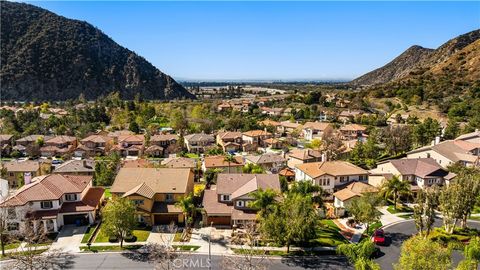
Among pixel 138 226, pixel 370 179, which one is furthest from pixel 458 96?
pixel 138 226

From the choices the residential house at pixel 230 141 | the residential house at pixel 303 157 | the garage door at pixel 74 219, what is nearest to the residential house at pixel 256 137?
the residential house at pixel 230 141

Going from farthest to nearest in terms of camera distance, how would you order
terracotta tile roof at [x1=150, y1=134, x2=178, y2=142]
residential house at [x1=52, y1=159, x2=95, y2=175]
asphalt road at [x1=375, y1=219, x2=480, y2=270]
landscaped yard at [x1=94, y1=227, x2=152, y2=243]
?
terracotta tile roof at [x1=150, y1=134, x2=178, y2=142]
residential house at [x1=52, y1=159, x2=95, y2=175]
landscaped yard at [x1=94, y1=227, x2=152, y2=243]
asphalt road at [x1=375, y1=219, x2=480, y2=270]

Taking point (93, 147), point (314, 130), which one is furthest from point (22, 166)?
point (314, 130)

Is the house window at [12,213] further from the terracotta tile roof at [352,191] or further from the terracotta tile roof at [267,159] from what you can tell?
the terracotta tile roof at [267,159]

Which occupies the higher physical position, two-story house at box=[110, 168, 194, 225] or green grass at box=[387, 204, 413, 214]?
two-story house at box=[110, 168, 194, 225]

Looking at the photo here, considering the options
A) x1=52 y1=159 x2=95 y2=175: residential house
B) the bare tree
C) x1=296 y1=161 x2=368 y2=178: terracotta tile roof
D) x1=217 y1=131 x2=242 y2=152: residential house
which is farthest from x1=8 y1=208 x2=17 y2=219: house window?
x1=217 y1=131 x2=242 y2=152: residential house

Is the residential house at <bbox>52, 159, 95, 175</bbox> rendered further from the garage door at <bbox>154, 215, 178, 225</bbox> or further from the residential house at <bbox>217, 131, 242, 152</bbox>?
the residential house at <bbox>217, 131, 242, 152</bbox>
